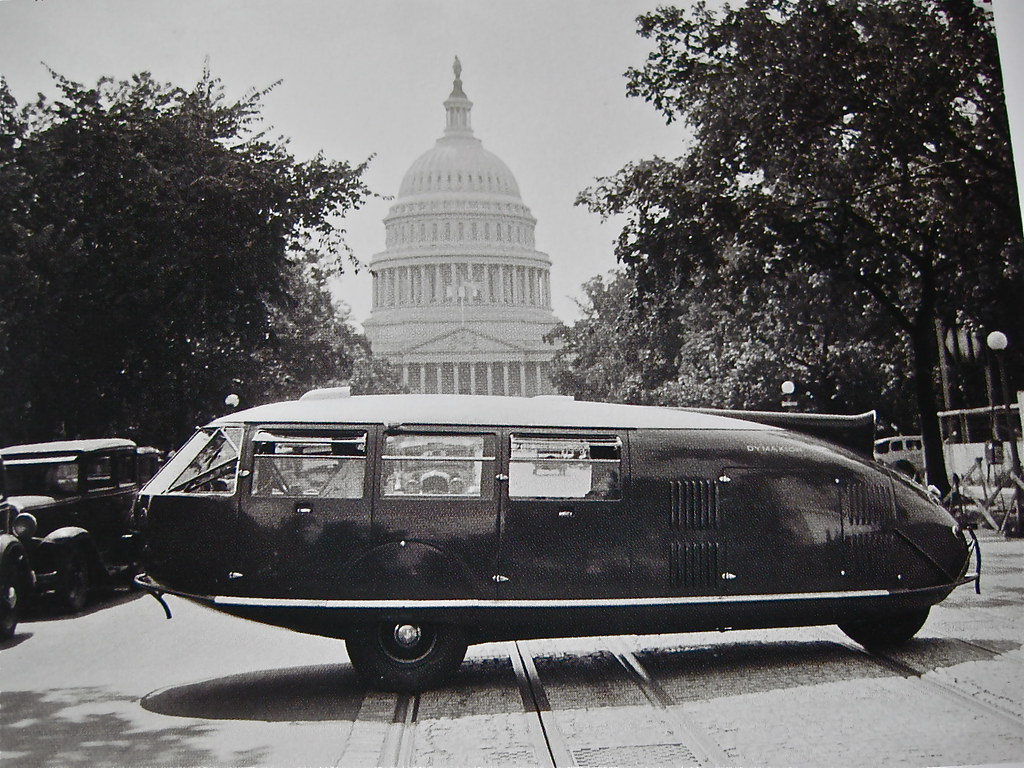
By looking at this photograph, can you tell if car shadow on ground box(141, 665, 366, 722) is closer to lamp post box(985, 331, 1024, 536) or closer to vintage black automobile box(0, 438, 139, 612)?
vintage black automobile box(0, 438, 139, 612)

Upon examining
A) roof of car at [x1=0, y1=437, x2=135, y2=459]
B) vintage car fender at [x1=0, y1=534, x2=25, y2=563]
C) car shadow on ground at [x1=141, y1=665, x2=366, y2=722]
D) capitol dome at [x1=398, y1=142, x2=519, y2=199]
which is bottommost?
car shadow on ground at [x1=141, y1=665, x2=366, y2=722]

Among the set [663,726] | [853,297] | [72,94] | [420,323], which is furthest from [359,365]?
[853,297]

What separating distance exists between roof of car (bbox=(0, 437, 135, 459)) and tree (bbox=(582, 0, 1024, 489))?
410 cm

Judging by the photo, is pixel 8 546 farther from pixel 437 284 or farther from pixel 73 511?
pixel 437 284

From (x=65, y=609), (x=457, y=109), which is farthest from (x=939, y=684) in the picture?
(x=65, y=609)

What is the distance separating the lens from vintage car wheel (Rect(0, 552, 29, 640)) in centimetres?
632

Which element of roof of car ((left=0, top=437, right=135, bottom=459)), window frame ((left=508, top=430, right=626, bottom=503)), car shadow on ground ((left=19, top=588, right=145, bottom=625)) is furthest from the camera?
roof of car ((left=0, top=437, right=135, bottom=459))

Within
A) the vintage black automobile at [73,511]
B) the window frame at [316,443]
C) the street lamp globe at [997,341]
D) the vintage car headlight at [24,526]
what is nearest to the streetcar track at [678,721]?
the window frame at [316,443]

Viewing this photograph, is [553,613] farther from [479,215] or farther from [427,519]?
[479,215]

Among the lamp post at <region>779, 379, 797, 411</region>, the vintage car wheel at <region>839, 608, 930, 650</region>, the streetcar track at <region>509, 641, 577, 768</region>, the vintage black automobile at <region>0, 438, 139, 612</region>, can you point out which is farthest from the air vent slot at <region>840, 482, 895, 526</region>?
the vintage black automobile at <region>0, 438, 139, 612</region>

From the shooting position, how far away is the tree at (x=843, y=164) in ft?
26.5

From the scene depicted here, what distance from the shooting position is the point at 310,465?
5.79m

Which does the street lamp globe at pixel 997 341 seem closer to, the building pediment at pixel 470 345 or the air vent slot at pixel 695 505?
the air vent slot at pixel 695 505

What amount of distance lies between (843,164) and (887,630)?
474 centimetres
